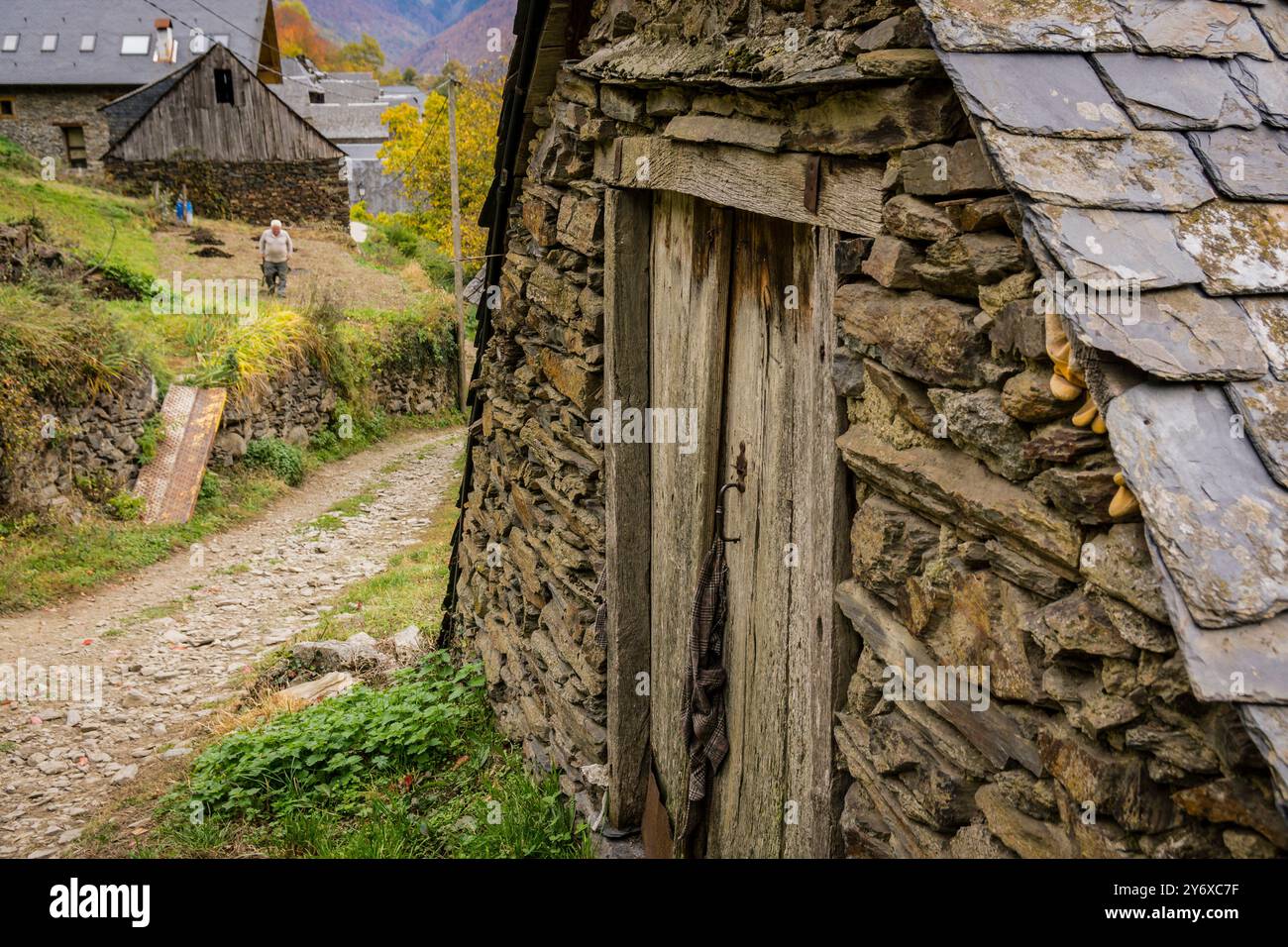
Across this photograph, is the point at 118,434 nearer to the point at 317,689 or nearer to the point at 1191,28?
the point at 317,689

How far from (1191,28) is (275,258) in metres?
Answer: 16.6

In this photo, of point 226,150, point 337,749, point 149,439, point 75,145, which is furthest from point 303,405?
point 75,145

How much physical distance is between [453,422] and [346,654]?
467 inches

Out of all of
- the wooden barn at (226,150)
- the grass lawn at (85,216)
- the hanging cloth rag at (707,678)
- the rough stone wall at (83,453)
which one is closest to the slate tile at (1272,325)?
the hanging cloth rag at (707,678)

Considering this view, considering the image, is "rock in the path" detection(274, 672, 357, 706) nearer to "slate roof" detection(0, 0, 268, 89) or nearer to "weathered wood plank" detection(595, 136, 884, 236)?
"weathered wood plank" detection(595, 136, 884, 236)

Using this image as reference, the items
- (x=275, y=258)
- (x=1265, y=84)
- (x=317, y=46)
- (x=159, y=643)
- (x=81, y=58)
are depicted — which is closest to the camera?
(x=1265, y=84)

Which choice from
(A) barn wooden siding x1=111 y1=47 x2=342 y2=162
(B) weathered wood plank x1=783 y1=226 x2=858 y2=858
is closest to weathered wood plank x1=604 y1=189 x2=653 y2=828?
(B) weathered wood plank x1=783 y1=226 x2=858 y2=858

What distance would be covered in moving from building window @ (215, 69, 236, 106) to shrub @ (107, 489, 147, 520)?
18506 millimetres

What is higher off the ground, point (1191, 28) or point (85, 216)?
point (85, 216)

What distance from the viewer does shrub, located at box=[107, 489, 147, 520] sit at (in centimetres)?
1043

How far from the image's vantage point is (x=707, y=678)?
128 inches

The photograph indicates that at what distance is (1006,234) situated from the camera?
174cm

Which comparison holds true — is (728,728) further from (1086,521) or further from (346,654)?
(346,654)
